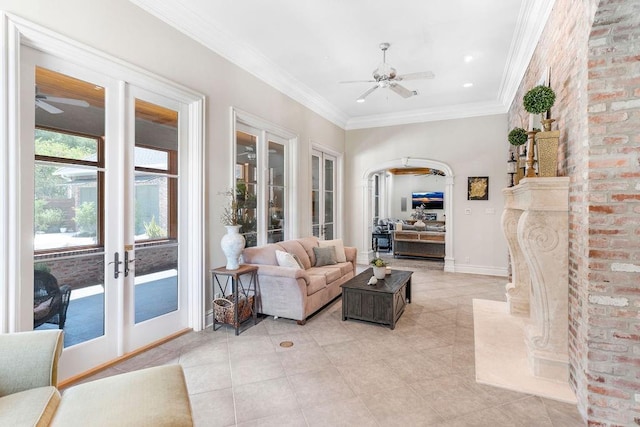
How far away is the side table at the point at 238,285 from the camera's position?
352cm

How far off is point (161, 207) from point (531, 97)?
143 inches

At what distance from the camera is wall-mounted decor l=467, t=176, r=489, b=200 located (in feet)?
21.4

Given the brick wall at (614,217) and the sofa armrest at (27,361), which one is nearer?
the sofa armrest at (27,361)

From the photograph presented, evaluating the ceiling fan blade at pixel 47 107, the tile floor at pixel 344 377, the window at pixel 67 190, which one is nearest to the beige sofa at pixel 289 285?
the tile floor at pixel 344 377

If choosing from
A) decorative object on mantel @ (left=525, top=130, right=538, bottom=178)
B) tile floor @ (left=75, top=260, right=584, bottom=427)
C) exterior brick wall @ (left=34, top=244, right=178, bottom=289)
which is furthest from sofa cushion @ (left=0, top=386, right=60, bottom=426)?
decorative object on mantel @ (left=525, top=130, right=538, bottom=178)

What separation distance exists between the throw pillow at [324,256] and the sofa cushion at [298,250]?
16 cm

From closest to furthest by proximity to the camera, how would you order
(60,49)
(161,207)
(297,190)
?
(60,49), (161,207), (297,190)

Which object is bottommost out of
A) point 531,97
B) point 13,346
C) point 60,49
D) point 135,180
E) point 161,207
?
point 13,346

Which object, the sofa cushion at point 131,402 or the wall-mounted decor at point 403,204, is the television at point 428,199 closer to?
the wall-mounted decor at point 403,204

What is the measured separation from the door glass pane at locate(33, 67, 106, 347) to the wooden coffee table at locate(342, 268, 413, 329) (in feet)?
8.25

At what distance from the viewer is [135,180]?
3.07 metres

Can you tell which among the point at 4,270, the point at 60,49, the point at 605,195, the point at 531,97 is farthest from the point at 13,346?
the point at 531,97

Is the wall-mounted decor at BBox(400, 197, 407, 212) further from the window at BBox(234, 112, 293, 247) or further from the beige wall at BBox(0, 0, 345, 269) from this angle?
the window at BBox(234, 112, 293, 247)

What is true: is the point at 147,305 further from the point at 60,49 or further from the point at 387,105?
the point at 387,105
